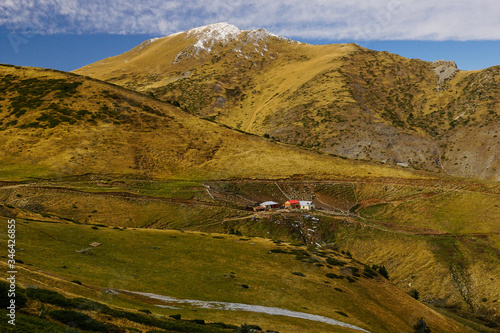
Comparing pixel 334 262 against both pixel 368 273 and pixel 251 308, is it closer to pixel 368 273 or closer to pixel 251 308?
pixel 368 273

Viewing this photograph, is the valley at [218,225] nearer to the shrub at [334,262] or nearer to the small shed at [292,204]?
the shrub at [334,262]

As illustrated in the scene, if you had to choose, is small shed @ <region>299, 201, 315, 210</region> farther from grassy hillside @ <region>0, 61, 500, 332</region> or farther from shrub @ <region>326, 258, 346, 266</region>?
shrub @ <region>326, 258, 346, 266</region>

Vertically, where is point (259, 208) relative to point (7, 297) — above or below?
above

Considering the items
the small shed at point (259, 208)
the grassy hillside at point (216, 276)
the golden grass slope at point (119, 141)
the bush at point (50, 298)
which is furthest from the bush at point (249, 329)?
the golden grass slope at point (119, 141)

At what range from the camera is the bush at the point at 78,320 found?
1703 centimetres

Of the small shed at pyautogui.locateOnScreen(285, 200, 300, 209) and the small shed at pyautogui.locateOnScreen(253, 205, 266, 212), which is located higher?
the small shed at pyautogui.locateOnScreen(285, 200, 300, 209)

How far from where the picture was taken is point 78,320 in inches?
685

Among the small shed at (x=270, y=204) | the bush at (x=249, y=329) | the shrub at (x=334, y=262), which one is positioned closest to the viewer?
the bush at (x=249, y=329)

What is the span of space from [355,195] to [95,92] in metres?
111

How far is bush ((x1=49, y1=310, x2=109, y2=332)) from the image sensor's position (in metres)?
17.0

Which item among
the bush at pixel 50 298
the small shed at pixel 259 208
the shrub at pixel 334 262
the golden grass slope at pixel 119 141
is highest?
the golden grass slope at pixel 119 141

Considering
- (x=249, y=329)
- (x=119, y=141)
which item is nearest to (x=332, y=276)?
(x=249, y=329)

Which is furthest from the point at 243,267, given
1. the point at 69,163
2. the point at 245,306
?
the point at 69,163

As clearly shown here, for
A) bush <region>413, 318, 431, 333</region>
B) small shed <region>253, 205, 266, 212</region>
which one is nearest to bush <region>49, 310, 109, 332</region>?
bush <region>413, 318, 431, 333</region>
